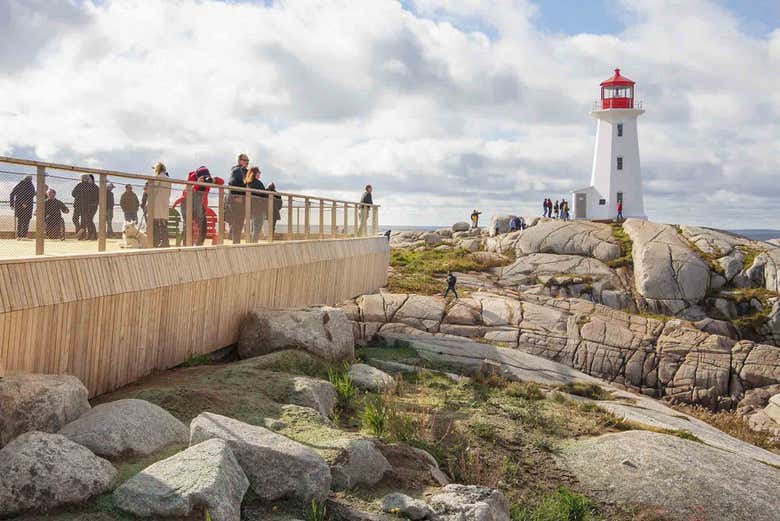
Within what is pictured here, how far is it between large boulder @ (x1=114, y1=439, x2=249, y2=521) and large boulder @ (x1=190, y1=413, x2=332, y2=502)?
18.5 inches

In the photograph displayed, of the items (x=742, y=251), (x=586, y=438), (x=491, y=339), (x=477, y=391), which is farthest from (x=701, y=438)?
(x=742, y=251)

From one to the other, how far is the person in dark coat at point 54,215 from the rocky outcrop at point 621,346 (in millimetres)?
15516

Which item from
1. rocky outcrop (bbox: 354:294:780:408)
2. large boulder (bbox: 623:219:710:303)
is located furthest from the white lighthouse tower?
rocky outcrop (bbox: 354:294:780:408)

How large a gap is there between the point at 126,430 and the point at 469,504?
15.8 feet

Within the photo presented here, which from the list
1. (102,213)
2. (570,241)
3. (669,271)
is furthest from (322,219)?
(570,241)

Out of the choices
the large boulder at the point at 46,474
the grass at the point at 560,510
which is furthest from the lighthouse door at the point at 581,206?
the large boulder at the point at 46,474

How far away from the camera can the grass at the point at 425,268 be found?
33500mm

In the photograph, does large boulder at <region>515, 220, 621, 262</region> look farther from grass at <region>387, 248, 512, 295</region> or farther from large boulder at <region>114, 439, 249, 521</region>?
large boulder at <region>114, 439, 249, 521</region>

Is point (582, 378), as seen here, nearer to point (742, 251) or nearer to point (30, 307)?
point (30, 307)

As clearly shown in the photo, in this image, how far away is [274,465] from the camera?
29.4 feet

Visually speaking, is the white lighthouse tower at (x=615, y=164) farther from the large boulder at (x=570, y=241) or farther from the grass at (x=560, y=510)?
the grass at (x=560, y=510)

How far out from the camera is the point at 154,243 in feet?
48.0

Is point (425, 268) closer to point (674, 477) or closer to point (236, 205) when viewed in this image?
point (236, 205)

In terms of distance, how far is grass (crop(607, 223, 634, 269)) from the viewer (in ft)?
137
